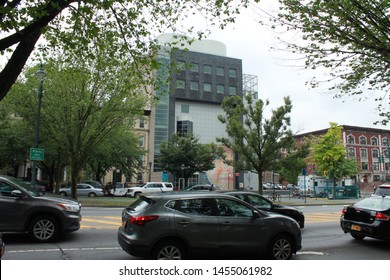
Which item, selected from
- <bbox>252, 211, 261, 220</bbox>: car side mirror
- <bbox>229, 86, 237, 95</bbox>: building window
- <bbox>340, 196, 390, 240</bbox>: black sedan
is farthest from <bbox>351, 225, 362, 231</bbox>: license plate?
<bbox>229, 86, 237, 95</bbox>: building window

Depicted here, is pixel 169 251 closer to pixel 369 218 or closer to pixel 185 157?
pixel 369 218

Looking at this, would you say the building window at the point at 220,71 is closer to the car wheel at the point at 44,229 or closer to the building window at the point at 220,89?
the building window at the point at 220,89

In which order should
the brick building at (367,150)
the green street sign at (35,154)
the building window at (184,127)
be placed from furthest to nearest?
the brick building at (367,150)
the building window at (184,127)
the green street sign at (35,154)

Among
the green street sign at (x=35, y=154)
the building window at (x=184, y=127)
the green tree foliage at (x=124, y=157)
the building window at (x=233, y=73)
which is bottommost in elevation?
the green street sign at (x=35, y=154)

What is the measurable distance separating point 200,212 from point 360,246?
5395mm

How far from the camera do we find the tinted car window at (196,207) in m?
6.48

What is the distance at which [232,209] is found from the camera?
6832 millimetres

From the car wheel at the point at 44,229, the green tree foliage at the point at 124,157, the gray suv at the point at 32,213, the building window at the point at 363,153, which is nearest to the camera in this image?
the gray suv at the point at 32,213

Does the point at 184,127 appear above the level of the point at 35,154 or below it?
above

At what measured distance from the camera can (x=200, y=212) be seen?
21.6ft

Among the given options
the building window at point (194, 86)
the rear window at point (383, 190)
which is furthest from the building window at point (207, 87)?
the rear window at point (383, 190)

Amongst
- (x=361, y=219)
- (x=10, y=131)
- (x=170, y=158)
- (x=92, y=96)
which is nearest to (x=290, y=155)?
(x=92, y=96)

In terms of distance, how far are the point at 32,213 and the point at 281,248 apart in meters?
6.16

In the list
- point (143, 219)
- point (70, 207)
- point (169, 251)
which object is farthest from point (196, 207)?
point (70, 207)
